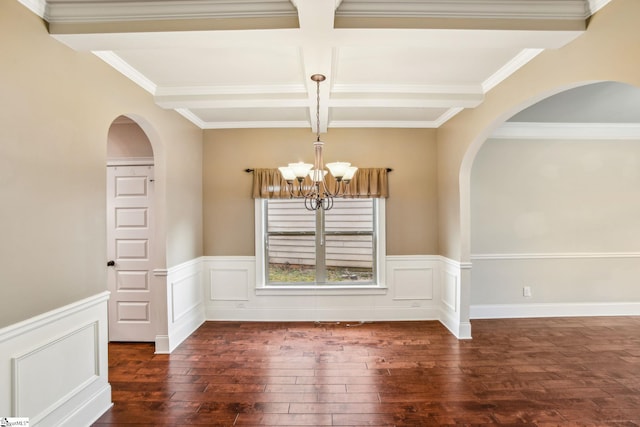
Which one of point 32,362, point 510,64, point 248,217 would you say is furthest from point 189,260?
point 510,64

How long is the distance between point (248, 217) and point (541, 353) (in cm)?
379

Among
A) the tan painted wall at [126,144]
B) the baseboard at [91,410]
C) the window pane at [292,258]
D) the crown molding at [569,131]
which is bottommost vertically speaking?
the baseboard at [91,410]

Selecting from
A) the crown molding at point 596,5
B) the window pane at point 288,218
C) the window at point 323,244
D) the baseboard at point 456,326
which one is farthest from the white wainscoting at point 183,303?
the crown molding at point 596,5

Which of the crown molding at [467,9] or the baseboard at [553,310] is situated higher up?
the crown molding at [467,9]

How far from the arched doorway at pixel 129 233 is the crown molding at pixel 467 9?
2.95 m

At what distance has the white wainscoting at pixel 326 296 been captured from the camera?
4.45 m

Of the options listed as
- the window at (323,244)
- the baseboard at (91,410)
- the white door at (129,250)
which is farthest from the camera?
the window at (323,244)

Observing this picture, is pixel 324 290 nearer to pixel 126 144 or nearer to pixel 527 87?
pixel 126 144

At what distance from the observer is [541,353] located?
11.1 feet

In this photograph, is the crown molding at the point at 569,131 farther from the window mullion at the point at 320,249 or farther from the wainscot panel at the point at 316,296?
the window mullion at the point at 320,249

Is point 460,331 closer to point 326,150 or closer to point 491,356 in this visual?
point 491,356

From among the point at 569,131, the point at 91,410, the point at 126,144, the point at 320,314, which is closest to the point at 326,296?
the point at 320,314

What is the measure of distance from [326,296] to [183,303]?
1.83 metres

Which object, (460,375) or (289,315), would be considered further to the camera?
(289,315)
